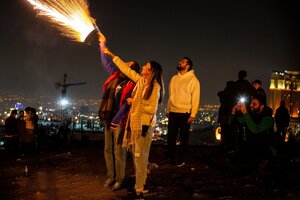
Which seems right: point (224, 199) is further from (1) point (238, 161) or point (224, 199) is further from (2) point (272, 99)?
(2) point (272, 99)

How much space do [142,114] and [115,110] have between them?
841mm

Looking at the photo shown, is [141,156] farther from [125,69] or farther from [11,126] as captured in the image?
[11,126]

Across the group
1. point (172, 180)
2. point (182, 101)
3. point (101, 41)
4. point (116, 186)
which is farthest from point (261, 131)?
point (101, 41)

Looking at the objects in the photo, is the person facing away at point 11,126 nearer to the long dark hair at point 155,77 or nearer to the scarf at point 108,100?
the scarf at point 108,100

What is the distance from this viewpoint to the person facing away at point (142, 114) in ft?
20.4

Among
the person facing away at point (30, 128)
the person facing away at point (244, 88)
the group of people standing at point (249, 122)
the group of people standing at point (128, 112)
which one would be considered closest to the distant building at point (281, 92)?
the group of people standing at point (249, 122)

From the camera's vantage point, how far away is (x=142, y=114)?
20.6 ft

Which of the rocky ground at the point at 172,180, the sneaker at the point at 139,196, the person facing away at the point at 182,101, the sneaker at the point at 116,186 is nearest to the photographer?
the sneaker at the point at 139,196

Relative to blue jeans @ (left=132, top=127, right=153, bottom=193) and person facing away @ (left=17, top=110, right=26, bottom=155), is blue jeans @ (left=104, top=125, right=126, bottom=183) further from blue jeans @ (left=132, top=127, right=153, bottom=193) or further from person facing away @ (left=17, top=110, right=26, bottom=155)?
person facing away @ (left=17, top=110, right=26, bottom=155)

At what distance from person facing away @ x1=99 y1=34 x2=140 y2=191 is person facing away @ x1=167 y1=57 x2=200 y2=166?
7.36ft

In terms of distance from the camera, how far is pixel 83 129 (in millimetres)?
23438

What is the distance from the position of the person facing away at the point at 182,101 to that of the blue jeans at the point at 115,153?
225 cm

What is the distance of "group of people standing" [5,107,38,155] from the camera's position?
48.2 ft

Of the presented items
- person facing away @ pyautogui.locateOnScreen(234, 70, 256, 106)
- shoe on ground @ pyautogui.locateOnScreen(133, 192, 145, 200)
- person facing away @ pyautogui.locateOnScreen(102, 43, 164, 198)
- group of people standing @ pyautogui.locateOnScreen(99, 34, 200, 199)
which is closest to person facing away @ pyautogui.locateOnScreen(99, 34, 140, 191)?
group of people standing @ pyautogui.locateOnScreen(99, 34, 200, 199)
